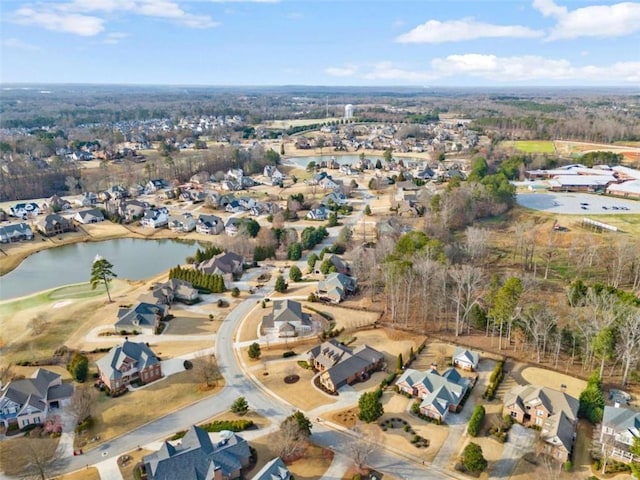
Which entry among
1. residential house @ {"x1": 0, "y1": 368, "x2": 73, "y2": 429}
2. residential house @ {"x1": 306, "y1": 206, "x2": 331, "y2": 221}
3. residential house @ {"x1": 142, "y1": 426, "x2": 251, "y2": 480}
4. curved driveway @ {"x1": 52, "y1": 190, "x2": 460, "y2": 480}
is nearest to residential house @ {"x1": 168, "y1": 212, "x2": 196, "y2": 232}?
residential house @ {"x1": 306, "y1": 206, "x2": 331, "y2": 221}

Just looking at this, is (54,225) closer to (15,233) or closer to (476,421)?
(15,233)

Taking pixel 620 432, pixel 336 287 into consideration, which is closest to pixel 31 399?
pixel 336 287

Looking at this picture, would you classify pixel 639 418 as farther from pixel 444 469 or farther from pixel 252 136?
pixel 252 136

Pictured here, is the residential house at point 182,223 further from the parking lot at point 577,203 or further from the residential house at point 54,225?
the parking lot at point 577,203

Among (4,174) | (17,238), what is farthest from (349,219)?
(4,174)

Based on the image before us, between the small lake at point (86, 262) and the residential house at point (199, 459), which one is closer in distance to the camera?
the residential house at point (199, 459)

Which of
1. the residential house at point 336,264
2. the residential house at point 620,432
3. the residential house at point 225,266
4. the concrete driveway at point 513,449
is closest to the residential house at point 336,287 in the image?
the residential house at point 336,264

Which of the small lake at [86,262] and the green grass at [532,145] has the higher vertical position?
the green grass at [532,145]
